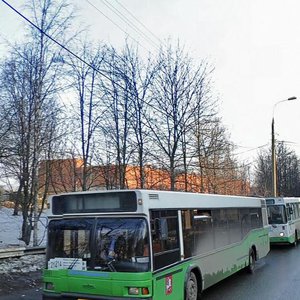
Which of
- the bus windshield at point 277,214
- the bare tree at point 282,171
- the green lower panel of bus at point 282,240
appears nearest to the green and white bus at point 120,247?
the green lower panel of bus at point 282,240

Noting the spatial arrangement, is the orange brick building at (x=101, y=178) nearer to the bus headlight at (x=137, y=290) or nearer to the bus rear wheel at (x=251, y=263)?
the bus rear wheel at (x=251, y=263)

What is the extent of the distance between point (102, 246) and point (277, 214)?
624 inches

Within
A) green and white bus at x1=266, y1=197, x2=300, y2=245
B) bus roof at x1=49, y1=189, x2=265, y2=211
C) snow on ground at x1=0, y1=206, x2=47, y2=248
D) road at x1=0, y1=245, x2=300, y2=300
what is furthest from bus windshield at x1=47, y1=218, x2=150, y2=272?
green and white bus at x1=266, y1=197, x2=300, y2=245

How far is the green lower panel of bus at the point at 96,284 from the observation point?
6656mm

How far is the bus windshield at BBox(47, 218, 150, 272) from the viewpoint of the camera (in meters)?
6.83

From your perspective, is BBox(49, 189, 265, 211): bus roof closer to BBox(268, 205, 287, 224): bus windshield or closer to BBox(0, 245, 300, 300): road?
BBox(0, 245, 300, 300): road

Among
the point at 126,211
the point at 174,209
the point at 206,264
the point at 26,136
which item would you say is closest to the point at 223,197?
the point at 206,264

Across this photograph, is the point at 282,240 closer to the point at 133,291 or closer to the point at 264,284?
the point at 264,284

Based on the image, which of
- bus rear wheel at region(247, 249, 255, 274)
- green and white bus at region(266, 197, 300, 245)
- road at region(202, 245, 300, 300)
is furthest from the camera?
green and white bus at region(266, 197, 300, 245)

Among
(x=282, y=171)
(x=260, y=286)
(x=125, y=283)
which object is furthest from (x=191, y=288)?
(x=282, y=171)

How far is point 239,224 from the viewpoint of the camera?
12.6 metres

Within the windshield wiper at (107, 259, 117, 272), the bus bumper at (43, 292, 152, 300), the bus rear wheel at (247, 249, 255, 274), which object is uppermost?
the windshield wiper at (107, 259, 117, 272)

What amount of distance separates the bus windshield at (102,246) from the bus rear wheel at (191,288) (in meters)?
1.76

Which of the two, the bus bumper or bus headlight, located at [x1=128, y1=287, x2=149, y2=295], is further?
the bus bumper
